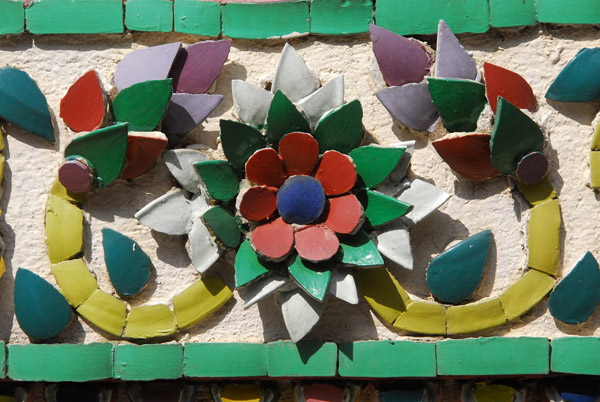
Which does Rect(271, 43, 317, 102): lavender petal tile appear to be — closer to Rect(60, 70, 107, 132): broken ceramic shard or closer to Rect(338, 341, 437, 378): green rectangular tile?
Rect(60, 70, 107, 132): broken ceramic shard

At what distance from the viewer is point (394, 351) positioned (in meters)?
2.52

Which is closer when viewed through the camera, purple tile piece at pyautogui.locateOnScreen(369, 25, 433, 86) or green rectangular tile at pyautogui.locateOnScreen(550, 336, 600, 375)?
green rectangular tile at pyautogui.locateOnScreen(550, 336, 600, 375)

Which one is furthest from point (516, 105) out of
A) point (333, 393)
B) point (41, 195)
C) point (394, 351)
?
point (41, 195)

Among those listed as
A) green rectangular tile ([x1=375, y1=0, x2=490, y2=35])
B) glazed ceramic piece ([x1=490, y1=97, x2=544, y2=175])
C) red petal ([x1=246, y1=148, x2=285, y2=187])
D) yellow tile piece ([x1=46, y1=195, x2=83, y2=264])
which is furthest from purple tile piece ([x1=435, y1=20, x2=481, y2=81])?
yellow tile piece ([x1=46, y1=195, x2=83, y2=264])

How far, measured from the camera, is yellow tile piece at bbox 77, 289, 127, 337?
2572mm

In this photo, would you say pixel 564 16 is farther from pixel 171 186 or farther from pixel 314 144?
pixel 171 186

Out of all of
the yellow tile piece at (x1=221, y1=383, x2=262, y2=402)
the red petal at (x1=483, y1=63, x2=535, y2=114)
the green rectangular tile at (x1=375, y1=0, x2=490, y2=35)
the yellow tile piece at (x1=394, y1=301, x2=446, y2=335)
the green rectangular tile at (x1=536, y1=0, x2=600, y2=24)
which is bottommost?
the yellow tile piece at (x1=221, y1=383, x2=262, y2=402)

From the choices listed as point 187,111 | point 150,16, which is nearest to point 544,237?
point 187,111

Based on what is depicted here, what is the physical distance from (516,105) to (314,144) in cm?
56

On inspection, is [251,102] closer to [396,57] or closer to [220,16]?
[220,16]

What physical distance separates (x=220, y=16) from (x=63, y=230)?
737 mm

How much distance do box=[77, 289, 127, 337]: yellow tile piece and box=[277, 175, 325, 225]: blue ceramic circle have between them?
0.51 metres

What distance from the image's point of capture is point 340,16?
2.70 meters

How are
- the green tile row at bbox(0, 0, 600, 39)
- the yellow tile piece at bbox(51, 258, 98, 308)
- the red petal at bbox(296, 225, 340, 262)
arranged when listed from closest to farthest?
the red petal at bbox(296, 225, 340, 262) < the yellow tile piece at bbox(51, 258, 98, 308) < the green tile row at bbox(0, 0, 600, 39)
